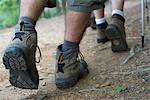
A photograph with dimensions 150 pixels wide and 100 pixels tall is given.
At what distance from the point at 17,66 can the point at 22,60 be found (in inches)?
2.0

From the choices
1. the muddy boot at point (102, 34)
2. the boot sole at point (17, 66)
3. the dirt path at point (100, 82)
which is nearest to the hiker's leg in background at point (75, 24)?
the dirt path at point (100, 82)

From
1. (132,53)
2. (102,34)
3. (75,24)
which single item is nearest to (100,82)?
(75,24)

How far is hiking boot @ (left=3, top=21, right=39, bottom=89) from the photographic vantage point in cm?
200

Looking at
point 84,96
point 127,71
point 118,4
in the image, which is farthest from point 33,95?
point 118,4

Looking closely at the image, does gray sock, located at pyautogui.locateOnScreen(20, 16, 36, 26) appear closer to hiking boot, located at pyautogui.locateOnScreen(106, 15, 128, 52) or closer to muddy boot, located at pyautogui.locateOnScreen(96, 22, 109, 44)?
hiking boot, located at pyautogui.locateOnScreen(106, 15, 128, 52)

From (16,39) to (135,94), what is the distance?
0.74m

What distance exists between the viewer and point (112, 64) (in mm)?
2689

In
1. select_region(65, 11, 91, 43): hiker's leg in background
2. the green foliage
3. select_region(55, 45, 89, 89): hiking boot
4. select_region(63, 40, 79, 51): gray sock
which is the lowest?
the green foliage

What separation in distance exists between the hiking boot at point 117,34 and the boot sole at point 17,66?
3.18ft

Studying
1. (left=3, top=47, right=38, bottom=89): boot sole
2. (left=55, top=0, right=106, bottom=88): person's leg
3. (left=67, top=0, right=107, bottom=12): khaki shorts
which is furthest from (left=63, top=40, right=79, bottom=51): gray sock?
(left=3, top=47, right=38, bottom=89): boot sole

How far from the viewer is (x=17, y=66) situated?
2.02 meters

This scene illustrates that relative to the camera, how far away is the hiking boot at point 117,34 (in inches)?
111

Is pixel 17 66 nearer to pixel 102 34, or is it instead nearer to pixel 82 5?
pixel 82 5

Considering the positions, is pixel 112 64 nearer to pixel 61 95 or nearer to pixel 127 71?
pixel 127 71
